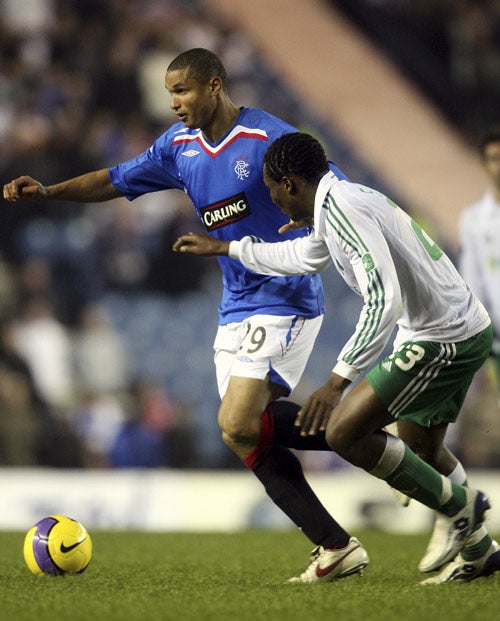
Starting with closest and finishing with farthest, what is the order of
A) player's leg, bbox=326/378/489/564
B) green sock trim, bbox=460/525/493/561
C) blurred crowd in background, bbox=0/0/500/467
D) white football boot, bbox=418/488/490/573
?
player's leg, bbox=326/378/489/564 < white football boot, bbox=418/488/490/573 < green sock trim, bbox=460/525/493/561 < blurred crowd in background, bbox=0/0/500/467

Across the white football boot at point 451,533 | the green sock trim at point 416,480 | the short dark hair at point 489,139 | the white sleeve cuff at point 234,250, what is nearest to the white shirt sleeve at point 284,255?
the white sleeve cuff at point 234,250

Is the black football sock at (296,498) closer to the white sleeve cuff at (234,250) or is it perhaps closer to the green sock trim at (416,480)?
the green sock trim at (416,480)

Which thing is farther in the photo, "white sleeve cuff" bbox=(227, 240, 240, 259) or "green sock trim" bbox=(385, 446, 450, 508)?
"white sleeve cuff" bbox=(227, 240, 240, 259)

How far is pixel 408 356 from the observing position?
4.45 m

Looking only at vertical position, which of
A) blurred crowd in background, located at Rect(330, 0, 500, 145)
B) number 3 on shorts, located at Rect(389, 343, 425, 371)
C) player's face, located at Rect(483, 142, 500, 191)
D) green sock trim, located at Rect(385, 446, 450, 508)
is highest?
blurred crowd in background, located at Rect(330, 0, 500, 145)

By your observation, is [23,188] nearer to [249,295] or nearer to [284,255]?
[249,295]

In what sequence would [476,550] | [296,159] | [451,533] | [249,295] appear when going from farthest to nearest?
1. [249,295]
2. [476,550]
3. [451,533]
4. [296,159]

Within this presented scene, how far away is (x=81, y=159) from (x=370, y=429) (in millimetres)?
8066

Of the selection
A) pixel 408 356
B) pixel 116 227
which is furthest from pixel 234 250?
pixel 116 227

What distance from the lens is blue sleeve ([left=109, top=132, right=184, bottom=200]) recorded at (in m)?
5.49

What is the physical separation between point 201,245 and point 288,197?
525mm

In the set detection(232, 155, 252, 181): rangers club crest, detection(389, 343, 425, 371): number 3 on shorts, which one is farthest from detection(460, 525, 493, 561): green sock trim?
detection(232, 155, 252, 181): rangers club crest

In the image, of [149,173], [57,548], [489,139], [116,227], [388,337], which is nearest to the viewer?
[388,337]

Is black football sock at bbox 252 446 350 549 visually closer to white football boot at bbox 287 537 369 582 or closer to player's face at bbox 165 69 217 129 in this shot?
white football boot at bbox 287 537 369 582
